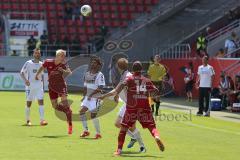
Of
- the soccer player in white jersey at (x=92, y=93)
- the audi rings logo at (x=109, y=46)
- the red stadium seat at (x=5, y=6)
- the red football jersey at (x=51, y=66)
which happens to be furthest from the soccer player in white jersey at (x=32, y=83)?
the red stadium seat at (x=5, y=6)

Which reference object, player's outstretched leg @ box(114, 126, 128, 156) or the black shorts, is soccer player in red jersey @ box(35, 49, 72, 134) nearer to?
player's outstretched leg @ box(114, 126, 128, 156)

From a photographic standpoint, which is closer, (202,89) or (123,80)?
(123,80)

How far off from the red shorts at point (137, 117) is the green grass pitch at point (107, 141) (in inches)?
25.7

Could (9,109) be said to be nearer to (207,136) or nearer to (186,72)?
(207,136)

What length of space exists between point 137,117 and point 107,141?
278cm

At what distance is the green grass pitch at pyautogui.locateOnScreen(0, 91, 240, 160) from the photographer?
47.3 ft

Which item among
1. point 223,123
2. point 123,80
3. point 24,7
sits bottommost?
point 223,123

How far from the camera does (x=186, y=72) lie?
3862 centimetres

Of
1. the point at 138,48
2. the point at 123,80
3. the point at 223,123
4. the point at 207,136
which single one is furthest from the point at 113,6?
the point at 123,80

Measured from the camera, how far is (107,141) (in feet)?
56.1

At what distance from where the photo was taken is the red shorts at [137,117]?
14438 millimetres

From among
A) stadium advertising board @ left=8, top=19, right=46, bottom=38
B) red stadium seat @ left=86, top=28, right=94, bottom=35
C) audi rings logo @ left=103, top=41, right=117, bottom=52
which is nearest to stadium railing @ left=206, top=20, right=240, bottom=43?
audi rings logo @ left=103, top=41, right=117, bottom=52

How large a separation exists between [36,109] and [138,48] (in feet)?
64.0

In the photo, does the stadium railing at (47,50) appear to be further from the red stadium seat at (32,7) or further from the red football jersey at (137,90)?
the red football jersey at (137,90)
